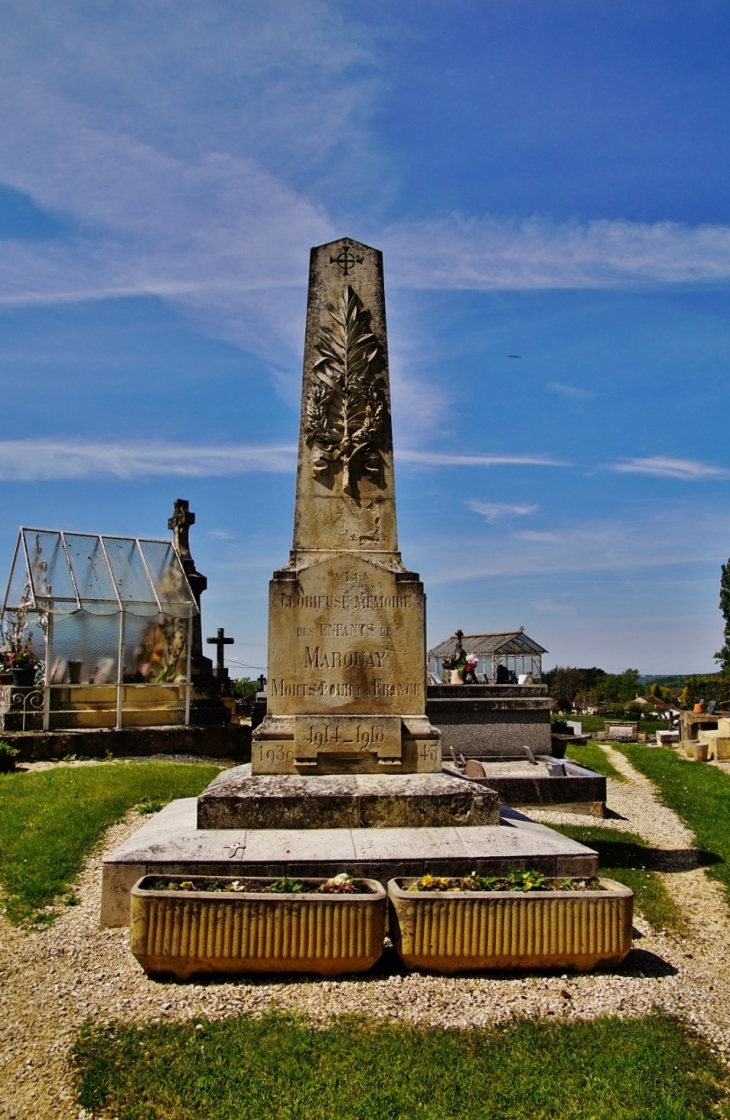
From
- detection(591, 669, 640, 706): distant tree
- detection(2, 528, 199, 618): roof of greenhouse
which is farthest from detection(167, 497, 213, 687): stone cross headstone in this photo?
detection(591, 669, 640, 706): distant tree

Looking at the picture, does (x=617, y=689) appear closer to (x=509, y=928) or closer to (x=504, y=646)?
(x=504, y=646)

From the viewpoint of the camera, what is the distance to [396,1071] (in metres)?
3.88

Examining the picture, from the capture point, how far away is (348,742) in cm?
717

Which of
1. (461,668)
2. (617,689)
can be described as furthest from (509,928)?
(617,689)

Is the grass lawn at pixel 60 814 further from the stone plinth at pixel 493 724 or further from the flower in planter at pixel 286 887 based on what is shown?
the stone plinth at pixel 493 724

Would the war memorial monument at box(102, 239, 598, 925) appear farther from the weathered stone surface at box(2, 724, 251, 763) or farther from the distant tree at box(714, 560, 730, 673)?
the distant tree at box(714, 560, 730, 673)

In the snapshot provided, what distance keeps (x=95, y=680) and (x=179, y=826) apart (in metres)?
11.1

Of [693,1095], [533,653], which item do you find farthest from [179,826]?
[533,653]

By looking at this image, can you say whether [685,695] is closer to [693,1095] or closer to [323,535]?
[323,535]

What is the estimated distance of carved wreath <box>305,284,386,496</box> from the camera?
7844mm

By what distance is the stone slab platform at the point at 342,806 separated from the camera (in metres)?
6.39

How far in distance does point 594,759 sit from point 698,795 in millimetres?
5473

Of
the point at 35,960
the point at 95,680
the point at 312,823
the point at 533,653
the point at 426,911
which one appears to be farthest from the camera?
the point at 533,653

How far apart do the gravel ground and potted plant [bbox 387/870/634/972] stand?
126 mm
